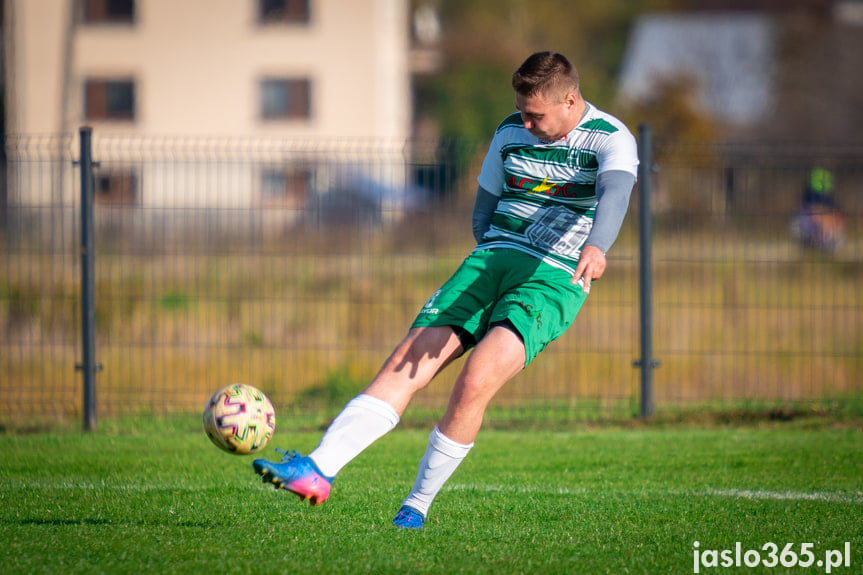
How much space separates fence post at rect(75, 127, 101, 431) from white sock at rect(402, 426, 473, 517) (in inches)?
190

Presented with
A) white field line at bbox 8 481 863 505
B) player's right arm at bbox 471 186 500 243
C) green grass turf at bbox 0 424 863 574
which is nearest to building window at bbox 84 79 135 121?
green grass turf at bbox 0 424 863 574

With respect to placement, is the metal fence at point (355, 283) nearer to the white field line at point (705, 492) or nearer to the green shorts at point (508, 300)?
the white field line at point (705, 492)

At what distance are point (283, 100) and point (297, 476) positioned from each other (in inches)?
1344

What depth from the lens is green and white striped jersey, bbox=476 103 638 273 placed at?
187 inches

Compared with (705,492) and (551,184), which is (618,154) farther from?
(705,492)

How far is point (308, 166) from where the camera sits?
30.2 feet

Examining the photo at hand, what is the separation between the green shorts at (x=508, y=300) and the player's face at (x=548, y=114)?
605 millimetres

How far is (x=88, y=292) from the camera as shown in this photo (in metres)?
8.61

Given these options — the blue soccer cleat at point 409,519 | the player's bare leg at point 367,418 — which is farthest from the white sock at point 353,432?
the blue soccer cleat at point 409,519

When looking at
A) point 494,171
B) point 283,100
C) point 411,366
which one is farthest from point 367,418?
point 283,100

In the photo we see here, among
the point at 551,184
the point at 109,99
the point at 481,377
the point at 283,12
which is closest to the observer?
the point at 481,377

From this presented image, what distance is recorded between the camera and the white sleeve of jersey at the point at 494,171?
5031mm

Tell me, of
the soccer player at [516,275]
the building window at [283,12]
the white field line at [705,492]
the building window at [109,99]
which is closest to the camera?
the soccer player at [516,275]

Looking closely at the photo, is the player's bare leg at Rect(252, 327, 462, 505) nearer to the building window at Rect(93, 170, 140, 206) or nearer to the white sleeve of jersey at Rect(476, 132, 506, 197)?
the white sleeve of jersey at Rect(476, 132, 506, 197)
